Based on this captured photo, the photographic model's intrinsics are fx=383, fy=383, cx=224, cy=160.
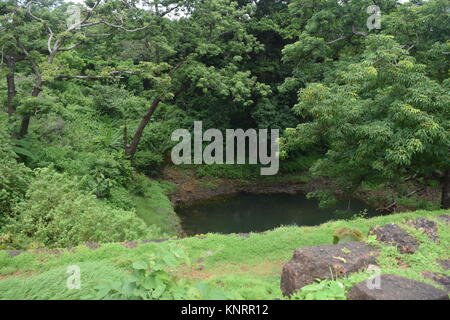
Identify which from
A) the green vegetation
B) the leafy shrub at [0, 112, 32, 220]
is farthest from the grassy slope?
the leafy shrub at [0, 112, 32, 220]

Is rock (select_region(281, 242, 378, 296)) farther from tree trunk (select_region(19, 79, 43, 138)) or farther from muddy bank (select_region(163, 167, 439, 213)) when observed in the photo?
muddy bank (select_region(163, 167, 439, 213))

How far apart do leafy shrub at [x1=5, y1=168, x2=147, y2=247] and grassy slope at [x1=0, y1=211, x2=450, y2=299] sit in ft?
3.19

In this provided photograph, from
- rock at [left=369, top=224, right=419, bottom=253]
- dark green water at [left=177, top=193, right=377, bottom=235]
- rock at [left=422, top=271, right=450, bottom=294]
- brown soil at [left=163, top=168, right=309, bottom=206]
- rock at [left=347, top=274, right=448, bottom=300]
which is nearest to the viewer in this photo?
rock at [left=347, top=274, right=448, bottom=300]

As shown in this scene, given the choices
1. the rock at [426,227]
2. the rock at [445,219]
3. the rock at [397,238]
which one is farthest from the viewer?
the rock at [445,219]

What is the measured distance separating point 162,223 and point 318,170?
5.91 metres

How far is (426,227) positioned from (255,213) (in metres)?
10.3

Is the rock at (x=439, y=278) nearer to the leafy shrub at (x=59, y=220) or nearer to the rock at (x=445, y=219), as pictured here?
the rock at (x=445, y=219)

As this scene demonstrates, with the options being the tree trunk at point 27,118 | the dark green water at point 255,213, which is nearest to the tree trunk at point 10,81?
the tree trunk at point 27,118

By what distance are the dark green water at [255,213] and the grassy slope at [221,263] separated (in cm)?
655

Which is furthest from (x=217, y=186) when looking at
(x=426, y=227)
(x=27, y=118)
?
(x=426, y=227)

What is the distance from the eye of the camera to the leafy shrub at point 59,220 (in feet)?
23.4

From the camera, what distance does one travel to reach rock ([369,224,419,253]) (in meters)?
5.37

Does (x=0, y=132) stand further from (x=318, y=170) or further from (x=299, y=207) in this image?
(x=299, y=207)

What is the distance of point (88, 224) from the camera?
7570 millimetres
